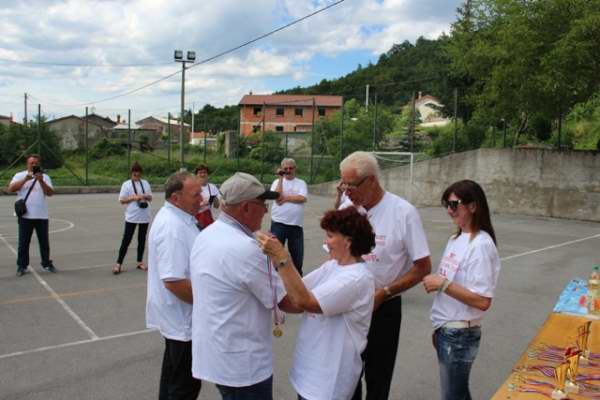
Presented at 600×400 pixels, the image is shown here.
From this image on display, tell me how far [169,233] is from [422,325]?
3.96 meters

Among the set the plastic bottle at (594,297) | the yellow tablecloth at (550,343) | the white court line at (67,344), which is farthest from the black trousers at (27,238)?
the plastic bottle at (594,297)

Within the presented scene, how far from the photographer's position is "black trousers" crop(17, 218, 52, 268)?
8.40 metres

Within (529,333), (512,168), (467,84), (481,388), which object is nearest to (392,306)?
(481,388)

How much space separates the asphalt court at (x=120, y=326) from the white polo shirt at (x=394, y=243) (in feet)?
5.38

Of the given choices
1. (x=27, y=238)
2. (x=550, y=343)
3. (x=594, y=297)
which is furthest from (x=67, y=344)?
(x=594, y=297)

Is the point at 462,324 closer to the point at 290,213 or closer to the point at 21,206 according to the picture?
the point at 290,213

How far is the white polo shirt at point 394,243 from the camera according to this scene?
10.9ft

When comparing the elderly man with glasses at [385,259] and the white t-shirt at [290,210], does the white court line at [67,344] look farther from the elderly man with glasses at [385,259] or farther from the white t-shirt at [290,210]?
the elderly man with glasses at [385,259]

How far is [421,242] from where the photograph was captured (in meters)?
3.34

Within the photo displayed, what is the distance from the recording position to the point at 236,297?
251cm

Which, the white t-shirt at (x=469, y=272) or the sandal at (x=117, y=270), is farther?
the sandal at (x=117, y=270)

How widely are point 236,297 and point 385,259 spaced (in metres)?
1.18

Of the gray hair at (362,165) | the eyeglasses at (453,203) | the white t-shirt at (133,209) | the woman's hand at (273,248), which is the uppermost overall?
the gray hair at (362,165)

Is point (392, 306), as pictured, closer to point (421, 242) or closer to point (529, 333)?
point (421, 242)
